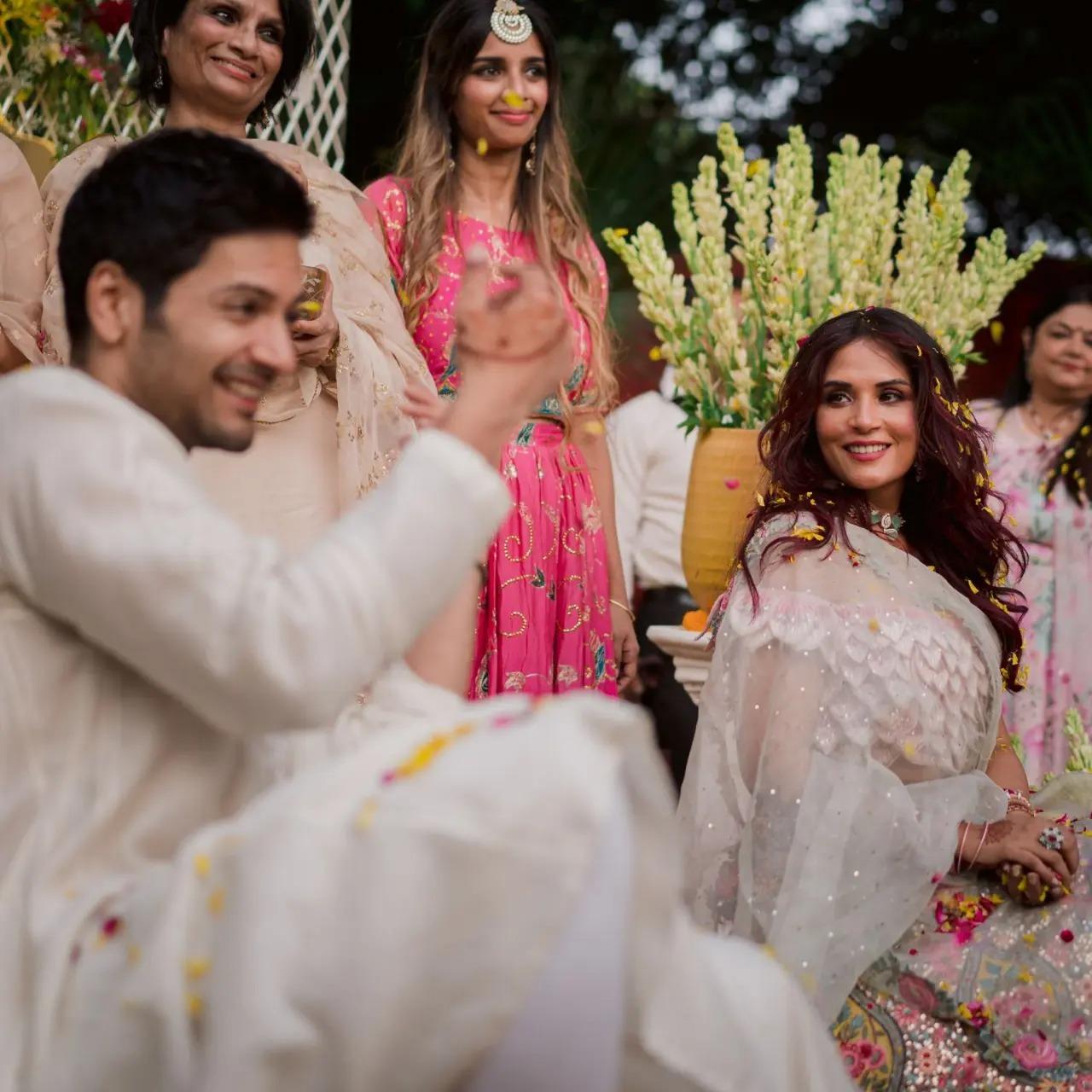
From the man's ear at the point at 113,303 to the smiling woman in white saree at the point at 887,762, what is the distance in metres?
1.37

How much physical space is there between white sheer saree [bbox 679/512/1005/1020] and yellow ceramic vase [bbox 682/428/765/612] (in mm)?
665

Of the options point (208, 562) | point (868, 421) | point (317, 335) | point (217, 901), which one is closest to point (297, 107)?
point (317, 335)

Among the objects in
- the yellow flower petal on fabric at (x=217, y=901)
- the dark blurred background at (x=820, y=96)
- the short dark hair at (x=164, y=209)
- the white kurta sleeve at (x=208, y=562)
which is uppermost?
the dark blurred background at (x=820, y=96)

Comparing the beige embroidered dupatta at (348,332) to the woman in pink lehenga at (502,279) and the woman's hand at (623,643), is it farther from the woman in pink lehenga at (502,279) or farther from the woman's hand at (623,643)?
the woman's hand at (623,643)

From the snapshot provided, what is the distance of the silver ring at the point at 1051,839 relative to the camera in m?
2.57

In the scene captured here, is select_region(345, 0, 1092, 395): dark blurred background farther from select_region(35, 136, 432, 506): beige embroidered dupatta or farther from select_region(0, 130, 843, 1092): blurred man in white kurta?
select_region(0, 130, 843, 1092): blurred man in white kurta

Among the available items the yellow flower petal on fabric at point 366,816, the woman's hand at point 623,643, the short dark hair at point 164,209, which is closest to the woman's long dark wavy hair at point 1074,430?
the woman's hand at point 623,643

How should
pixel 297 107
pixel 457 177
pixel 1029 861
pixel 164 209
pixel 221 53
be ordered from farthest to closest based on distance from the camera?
pixel 297 107 → pixel 457 177 → pixel 221 53 → pixel 1029 861 → pixel 164 209

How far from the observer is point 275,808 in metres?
1.36

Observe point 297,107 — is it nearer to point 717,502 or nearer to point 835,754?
point 717,502

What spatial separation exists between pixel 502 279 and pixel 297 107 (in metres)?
1.74

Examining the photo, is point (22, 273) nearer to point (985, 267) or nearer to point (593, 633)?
point (593, 633)

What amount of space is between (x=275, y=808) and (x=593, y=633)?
7.20 ft

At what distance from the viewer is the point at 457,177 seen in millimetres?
3684
